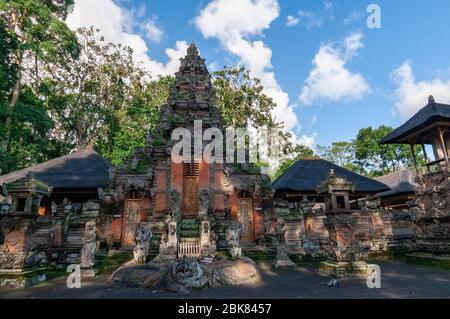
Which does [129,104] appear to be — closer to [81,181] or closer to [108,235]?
[81,181]

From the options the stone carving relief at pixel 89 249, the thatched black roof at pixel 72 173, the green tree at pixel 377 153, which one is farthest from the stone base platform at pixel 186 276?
the green tree at pixel 377 153

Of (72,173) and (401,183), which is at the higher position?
(72,173)

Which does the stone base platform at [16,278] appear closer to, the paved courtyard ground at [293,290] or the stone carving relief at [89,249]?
the paved courtyard ground at [293,290]

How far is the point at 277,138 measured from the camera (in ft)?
105

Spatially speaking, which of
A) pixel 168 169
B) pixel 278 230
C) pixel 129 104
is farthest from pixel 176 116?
pixel 129 104

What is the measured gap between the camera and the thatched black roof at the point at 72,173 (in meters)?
16.3

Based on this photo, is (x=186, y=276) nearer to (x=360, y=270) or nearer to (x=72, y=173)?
(x=360, y=270)

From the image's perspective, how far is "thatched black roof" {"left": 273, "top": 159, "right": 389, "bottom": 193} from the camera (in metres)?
18.0

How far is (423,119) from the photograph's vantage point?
12578 millimetres

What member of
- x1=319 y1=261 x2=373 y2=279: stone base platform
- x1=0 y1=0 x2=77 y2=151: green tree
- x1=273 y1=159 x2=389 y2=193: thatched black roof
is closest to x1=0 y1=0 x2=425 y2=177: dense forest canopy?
x1=0 y1=0 x2=77 y2=151: green tree

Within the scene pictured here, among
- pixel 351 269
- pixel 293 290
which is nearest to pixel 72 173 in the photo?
pixel 293 290

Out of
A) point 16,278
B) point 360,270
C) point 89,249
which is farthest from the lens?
point 89,249

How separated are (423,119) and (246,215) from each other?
963 centimetres

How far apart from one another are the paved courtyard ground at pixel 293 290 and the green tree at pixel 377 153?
1374 inches
